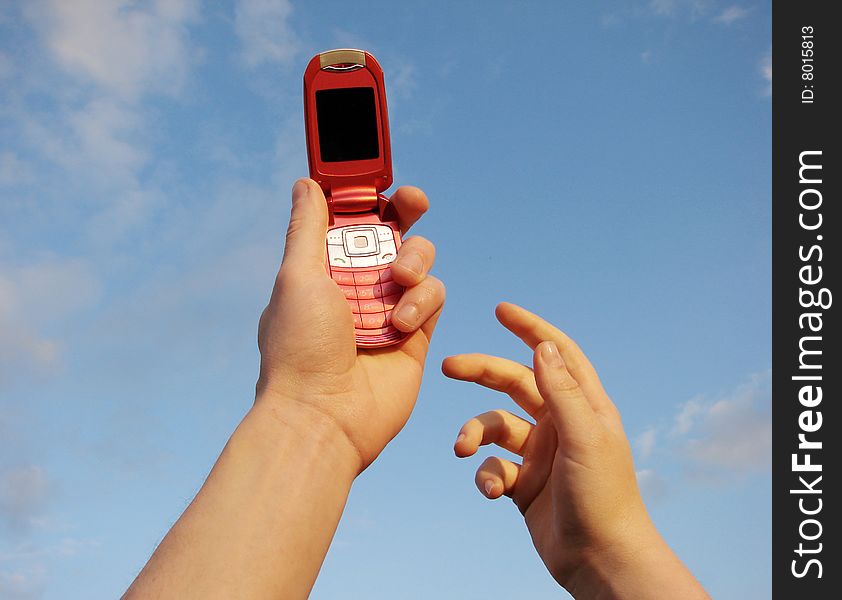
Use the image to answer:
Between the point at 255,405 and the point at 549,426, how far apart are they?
3.84ft

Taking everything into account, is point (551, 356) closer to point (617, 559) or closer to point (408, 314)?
point (408, 314)

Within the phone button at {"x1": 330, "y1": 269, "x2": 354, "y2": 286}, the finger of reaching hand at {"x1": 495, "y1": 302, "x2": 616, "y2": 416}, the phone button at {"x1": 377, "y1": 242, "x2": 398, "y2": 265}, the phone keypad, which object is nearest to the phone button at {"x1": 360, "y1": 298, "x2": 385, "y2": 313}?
the phone keypad

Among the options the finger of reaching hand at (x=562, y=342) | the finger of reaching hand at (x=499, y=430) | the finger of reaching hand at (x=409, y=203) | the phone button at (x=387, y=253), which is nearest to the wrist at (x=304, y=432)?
the finger of reaching hand at (x=499, y=430)

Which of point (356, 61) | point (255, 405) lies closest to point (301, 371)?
point (255, 405)

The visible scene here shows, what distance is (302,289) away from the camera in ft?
9.37

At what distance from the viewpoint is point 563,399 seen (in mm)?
2775

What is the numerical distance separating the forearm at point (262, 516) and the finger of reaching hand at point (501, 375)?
2.24 ft

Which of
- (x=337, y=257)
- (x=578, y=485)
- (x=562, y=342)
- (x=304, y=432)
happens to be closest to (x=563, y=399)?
(x=578, y=485)

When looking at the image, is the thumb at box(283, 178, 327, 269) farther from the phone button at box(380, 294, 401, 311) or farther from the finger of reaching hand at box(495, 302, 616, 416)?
the finger of reaching hand at box(495, 302, 616, 416)

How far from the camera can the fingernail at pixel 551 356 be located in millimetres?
2850

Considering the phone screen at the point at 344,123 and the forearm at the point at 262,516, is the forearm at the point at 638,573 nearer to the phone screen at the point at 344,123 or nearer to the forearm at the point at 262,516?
the forearm at the point at 262,516

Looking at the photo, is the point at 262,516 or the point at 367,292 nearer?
the point at 262,516

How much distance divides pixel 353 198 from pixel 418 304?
664mm

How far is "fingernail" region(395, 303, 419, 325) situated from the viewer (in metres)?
3.01
